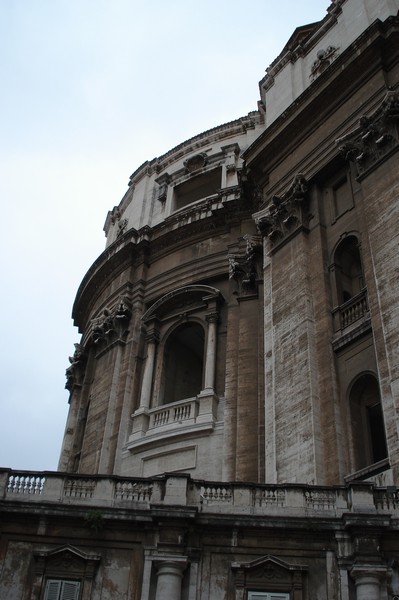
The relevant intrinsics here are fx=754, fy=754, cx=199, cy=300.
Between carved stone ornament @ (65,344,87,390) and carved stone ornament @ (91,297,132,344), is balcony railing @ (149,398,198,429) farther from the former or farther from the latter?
carved stone ornament @ (65,344,87,390)

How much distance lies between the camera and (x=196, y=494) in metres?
15.0

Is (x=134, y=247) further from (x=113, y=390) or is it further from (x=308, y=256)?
(x=308, y=256)

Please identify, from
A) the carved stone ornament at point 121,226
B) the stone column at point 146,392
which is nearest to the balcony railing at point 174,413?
the stone column at point 146,392

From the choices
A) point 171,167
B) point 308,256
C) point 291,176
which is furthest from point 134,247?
point 308,256

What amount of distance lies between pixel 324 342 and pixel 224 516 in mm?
6906

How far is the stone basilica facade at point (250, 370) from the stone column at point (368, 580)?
0.03 meters

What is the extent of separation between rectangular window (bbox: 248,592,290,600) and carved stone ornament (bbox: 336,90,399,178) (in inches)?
459

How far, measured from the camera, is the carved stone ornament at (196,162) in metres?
33.4

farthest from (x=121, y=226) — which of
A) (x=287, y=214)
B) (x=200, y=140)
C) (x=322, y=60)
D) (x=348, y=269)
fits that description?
(x=348, y=269)

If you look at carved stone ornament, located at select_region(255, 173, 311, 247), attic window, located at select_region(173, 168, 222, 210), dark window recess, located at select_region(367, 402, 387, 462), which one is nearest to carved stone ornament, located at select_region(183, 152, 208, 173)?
attic window, located at select_region(173, 168, 222, 210)

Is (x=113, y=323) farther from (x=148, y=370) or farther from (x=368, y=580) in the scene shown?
(x=368, y=580)

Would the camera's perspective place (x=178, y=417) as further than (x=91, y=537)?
Yes

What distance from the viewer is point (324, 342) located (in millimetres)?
19812

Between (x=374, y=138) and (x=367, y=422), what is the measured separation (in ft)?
26.0
